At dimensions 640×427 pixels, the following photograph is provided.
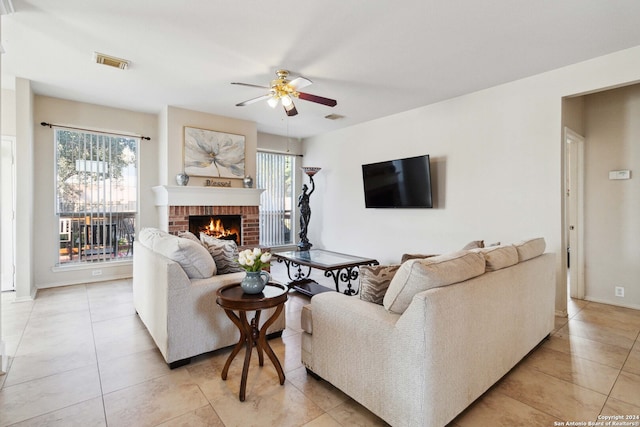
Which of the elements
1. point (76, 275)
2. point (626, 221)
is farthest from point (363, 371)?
point (76, 275)

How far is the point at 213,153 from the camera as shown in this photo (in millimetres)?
5203

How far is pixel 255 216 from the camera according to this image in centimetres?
571

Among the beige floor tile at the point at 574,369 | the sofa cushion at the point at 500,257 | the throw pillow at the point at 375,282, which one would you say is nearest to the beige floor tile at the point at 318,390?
the throw pillow at the point at 375,282

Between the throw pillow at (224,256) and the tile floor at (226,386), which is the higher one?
the throw pillow at (224,256)

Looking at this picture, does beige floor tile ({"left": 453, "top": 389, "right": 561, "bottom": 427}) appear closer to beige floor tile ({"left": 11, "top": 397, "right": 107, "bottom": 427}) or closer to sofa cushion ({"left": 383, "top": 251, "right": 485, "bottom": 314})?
sofa cushion ({"left": 383, "top": 251, "right": 485, "bottom": 314})

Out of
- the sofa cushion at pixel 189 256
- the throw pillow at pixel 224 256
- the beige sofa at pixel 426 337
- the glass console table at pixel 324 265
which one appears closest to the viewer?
the beige sofa at pixel 426 337

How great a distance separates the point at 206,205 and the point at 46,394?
132 inches

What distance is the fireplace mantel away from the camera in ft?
15.7

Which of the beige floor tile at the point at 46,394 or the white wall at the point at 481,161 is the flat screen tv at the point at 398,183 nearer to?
the white wall at the point at 481,161

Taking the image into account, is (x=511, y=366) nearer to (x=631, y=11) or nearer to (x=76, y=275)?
(x=631, y=11)

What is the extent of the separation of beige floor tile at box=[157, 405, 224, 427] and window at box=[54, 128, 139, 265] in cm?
408

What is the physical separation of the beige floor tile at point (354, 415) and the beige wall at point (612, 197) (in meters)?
3.68

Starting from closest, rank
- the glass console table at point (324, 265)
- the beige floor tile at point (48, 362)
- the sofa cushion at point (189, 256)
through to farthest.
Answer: the beige floor tile at point (48, 362)
the sofa cushion at point (189, 256)
the glass console table at point (324, 265)

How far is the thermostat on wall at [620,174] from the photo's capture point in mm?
3601
